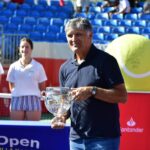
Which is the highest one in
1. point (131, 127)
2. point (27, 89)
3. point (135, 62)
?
point (135, 62)

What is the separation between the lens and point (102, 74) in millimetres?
3787

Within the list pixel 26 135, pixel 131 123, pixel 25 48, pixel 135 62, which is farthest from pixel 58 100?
pixel 25 48

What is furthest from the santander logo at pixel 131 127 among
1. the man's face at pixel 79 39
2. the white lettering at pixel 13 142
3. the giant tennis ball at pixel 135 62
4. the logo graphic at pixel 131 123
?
the man's face at pixel 79 39

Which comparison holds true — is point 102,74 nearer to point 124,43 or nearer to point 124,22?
point 124,43

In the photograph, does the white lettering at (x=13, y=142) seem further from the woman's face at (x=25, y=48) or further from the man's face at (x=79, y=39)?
the woman's face at (x=25, y=48)

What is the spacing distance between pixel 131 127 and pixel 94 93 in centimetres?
262

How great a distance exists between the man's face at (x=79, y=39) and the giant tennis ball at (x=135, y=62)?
2.20 meters

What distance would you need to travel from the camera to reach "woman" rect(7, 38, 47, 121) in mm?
7234

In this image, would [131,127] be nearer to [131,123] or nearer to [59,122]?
[131,123]

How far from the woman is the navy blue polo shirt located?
339 cm

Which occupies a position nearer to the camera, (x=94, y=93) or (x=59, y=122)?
(x=94, y=93)

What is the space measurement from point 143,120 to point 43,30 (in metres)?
11.3

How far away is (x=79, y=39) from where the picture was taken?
3.79 metres

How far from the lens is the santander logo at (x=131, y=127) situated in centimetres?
623
